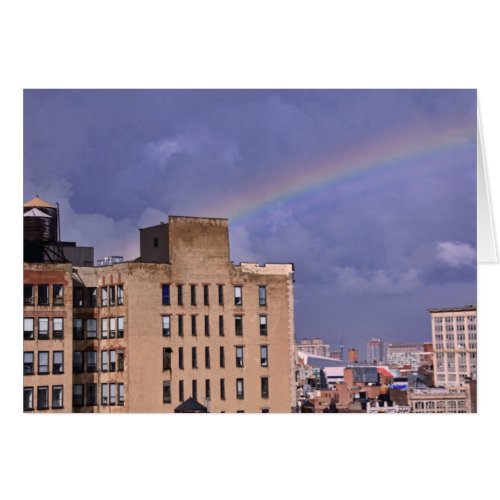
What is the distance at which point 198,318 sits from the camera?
41.2m

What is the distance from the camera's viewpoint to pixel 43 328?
3822 cm

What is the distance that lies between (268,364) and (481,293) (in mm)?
11957

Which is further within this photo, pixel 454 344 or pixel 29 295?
pixel 29 295

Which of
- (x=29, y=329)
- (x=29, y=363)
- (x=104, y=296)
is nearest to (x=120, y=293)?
(x=104, y=296)

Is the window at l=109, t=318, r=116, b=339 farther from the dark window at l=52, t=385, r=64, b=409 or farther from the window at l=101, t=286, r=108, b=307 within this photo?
the dark window at l=52, t=385, r=64, b=409

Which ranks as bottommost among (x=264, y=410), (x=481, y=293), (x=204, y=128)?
(x=264, y=410)

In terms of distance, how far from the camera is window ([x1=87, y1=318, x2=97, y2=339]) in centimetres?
3947

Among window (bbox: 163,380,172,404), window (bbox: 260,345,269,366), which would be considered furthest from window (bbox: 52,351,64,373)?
window (bbox: 260,345,269,366)

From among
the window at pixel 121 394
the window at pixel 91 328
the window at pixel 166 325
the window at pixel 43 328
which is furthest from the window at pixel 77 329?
the window at pixel 166 325

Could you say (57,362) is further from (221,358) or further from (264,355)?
(264,355)

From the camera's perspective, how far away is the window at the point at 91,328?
39.5 meters

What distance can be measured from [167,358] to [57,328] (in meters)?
3.77
